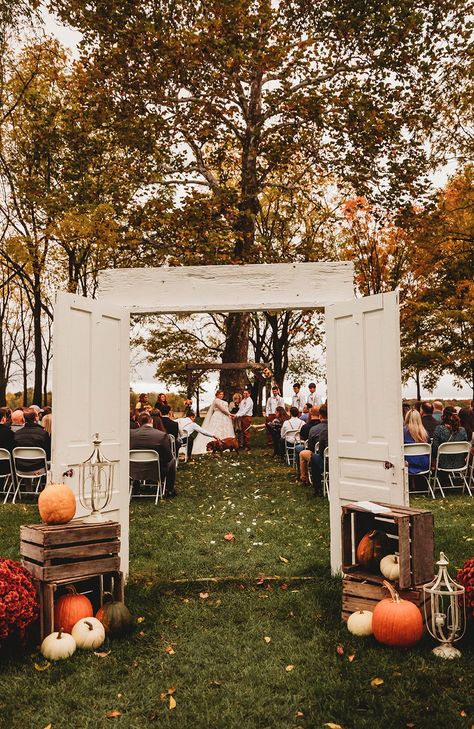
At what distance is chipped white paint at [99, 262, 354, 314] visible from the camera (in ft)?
20.6

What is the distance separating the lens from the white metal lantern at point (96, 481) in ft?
17.7

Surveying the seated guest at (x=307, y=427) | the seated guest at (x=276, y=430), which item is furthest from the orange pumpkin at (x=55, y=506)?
the seated guest at (x=276, y=430)

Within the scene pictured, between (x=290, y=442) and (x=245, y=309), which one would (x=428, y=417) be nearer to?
(x=290, y=442)

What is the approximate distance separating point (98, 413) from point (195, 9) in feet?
48.7

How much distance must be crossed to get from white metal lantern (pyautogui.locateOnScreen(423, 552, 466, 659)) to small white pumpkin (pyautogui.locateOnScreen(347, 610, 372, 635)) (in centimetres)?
43

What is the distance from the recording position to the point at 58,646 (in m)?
4.32

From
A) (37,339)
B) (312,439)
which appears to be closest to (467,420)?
(312,439)

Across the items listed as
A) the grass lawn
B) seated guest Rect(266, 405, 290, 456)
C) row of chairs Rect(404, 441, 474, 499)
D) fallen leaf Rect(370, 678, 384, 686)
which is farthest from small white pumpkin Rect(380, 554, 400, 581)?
seated guest Rect(266, 405, 290, 456)

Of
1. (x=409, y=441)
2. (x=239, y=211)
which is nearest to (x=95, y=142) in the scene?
(x=239, y=211)

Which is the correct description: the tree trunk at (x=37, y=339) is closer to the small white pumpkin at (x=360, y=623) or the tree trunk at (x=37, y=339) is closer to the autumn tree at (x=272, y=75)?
the autumn tree at (x=272, y=75)

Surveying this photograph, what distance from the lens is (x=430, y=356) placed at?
23.1 m

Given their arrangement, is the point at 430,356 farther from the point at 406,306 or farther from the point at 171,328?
the point at 171,328

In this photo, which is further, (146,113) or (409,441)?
(146,113)

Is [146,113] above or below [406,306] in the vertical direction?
above
